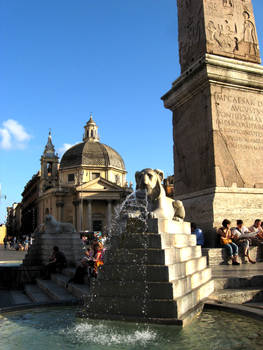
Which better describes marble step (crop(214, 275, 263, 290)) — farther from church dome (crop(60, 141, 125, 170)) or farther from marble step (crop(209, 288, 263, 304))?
church dome (crop(60, 141, 125, 170))

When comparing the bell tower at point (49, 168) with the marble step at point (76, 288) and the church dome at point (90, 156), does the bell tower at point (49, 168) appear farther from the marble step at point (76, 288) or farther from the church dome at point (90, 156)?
the marble step at point (76, 288)

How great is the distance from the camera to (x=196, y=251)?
5.98m

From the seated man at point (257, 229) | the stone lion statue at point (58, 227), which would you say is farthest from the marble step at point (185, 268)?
the stone lion statue at point (58, 227)

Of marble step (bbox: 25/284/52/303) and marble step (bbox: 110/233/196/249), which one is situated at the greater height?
marble step (bbox: 110/233/196/249)

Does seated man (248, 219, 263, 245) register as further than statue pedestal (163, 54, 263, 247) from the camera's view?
No

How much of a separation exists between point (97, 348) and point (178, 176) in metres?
6.79

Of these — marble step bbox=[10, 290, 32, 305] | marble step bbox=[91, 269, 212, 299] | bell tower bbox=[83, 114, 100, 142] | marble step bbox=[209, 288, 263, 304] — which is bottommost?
marble step bbox=[10, 290, 32, 305]

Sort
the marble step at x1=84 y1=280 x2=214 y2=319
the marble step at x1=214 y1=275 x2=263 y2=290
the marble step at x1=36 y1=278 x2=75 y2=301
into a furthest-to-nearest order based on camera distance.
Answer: the marble step at x1=36 y1=278 x2=75 y2=301, the marble step at x1=214 y1=275 x2=263 y2=290, the marble step at x1=84 y1=280 x2=214 y2=319

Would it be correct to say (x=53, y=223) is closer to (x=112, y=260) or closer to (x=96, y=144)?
(x=112, y=260)

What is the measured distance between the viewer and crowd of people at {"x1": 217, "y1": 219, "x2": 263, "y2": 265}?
24.8 ft

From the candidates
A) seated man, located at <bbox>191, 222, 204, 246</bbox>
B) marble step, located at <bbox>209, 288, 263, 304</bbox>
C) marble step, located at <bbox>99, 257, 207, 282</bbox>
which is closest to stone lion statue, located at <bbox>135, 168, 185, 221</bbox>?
marble step, located at <bbox>99, 257, 207, 282</bbox>

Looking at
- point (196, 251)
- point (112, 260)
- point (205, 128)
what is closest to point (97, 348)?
point (112, 260)

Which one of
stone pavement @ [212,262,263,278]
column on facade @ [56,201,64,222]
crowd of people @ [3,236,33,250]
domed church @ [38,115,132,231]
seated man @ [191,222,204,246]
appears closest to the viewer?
stone pavement @ [212,262,263,278]

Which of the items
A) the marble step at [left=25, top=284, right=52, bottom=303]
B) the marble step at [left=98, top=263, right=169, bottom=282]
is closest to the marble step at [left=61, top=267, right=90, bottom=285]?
the marble step at [left=25, top=284, right=52, bottom=303]
